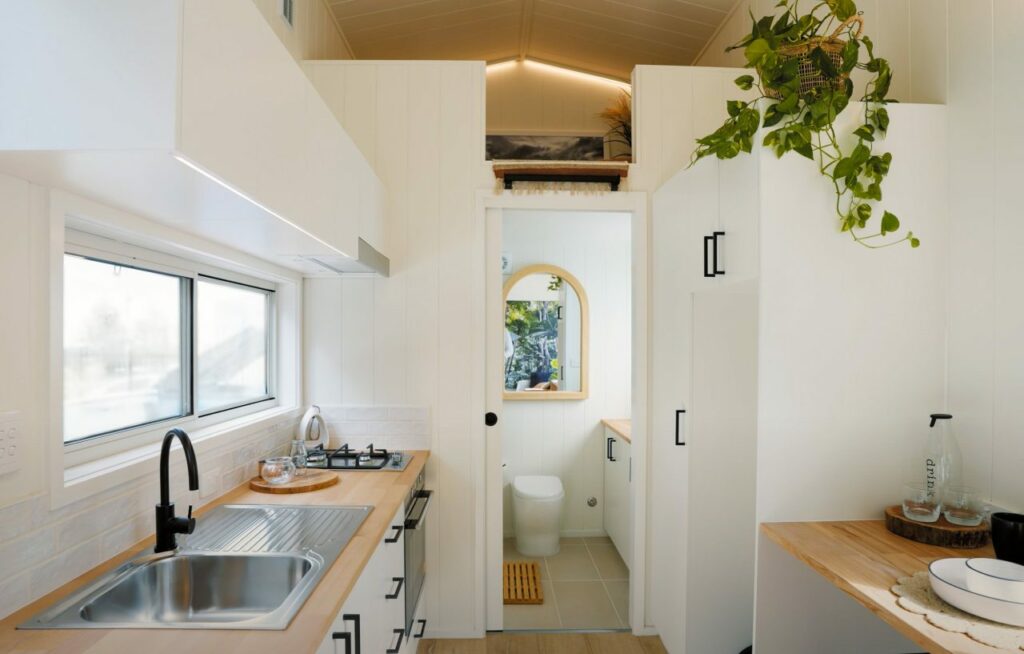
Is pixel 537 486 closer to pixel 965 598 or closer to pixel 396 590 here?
pixel 396 590

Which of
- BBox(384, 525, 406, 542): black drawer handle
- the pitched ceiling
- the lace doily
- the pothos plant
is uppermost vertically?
the pitched ceiling

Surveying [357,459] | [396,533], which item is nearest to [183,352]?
[357,459]

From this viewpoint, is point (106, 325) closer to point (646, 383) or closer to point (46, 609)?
point (46, 609)

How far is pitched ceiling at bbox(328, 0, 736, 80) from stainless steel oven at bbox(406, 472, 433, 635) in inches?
91.6

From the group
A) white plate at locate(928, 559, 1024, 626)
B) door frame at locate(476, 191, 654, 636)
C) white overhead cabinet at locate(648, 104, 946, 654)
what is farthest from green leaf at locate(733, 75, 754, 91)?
white plate at locate(928, 559, 1024, 626)

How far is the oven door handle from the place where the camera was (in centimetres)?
223

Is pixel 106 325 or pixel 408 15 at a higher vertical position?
pixel 408 15

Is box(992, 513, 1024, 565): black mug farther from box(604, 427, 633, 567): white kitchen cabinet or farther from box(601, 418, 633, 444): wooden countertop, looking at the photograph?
box(601, 418, 633, 444): wooden countertop

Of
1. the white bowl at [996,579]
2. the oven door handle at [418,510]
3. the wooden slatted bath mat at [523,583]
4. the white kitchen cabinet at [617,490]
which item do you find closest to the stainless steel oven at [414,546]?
the oven door handle at [418,510]

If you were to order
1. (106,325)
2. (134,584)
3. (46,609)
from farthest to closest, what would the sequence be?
(106,325)
(134,584)
(46,609)

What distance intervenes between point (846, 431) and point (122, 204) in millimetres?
2035

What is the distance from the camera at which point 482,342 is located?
112 inches

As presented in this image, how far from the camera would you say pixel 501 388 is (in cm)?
290

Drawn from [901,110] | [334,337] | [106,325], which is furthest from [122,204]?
[901,110]
